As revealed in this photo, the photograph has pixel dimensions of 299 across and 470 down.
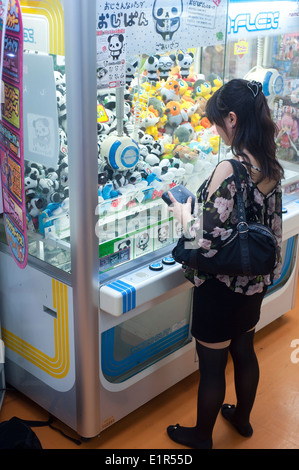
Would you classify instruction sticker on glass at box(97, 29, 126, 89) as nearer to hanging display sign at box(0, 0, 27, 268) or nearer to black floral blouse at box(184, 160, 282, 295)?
hanging display sign at box(0, 0, 27, 268)

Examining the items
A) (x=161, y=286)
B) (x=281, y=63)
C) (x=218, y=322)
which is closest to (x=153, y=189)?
(x=161, y=286)

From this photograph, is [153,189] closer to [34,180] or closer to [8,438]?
[34,180]

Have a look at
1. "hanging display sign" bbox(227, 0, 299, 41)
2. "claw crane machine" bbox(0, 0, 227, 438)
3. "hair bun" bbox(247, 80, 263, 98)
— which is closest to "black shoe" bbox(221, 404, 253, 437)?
"claw crane machine" bbox(0, 0, 227, 438)

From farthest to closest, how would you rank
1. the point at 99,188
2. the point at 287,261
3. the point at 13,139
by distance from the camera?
1. the point at 287,261
2. the point at 99,188
3. the point at 13,139

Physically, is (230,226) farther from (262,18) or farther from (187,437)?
(262,18)

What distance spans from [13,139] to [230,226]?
831 mm

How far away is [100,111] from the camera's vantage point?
210 cm

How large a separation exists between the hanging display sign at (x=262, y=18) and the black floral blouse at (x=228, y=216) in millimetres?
890

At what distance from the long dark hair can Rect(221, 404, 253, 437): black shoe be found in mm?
1124

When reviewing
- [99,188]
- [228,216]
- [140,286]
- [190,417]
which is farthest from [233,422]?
[99,188]

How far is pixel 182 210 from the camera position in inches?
83.8

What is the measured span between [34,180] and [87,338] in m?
0.66

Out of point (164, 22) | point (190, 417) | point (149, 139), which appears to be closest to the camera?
point (164, 22)

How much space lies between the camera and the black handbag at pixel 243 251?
1.93 m
